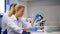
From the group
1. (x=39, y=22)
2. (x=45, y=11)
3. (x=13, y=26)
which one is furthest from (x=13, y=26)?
(x=45, y=11)

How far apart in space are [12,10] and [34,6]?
0.54 metres

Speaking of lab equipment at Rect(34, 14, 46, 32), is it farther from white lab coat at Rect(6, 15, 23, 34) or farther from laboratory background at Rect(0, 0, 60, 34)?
white lab coat at Rect(6, 15, 23, 34)

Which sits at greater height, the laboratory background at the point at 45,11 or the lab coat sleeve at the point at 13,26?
the laboratory background at the point at 45,11

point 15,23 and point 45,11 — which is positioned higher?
point 45,11

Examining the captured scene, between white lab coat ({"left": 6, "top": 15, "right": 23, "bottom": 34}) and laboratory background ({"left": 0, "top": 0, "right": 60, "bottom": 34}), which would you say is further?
laboratory background ({"left": 0, "top": 0, "right": 60, "bottom": 34})

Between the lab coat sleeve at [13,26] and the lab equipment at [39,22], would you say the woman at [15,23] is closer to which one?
the lab coat sleeve at [13,26]

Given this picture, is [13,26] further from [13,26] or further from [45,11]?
[45,11]

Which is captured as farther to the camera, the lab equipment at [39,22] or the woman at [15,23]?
the lab equipment at [39,22]

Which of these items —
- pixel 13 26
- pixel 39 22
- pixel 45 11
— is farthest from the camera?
Answer: pixel 45 11

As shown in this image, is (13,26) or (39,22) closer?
(13,26)

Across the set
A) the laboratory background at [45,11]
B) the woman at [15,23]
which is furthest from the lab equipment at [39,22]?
the woman at [15,23]

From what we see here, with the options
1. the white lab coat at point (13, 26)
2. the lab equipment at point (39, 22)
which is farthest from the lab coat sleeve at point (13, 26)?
the lab equipment at point (39, 22)

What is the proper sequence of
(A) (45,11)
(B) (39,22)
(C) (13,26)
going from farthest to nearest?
(A) (45,11) → (B) (39,22) → (C) (13,26)

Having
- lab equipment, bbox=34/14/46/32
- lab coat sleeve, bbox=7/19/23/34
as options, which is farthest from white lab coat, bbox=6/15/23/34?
lab equipment, bbox=34/14/46/32
